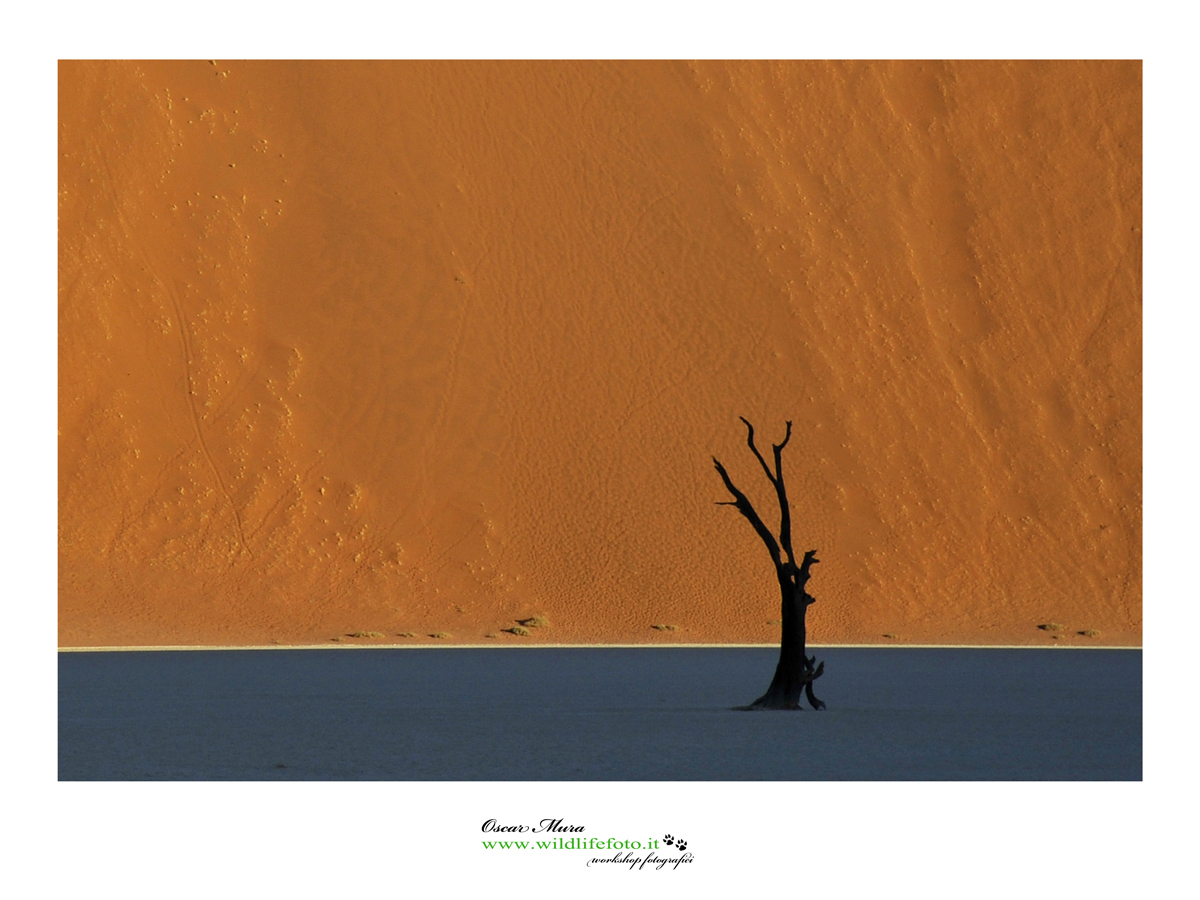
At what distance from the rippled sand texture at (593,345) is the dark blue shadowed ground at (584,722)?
1029 centimetres

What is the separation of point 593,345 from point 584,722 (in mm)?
26731

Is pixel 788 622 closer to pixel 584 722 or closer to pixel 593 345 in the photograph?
pixel 584 722

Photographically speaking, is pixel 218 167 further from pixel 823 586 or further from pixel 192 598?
pixel 823 586

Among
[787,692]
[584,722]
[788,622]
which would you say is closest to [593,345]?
[787,692]

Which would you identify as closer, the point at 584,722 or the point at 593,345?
the point at 584,722

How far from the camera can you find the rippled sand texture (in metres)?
37.5

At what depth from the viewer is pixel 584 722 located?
1598 cm

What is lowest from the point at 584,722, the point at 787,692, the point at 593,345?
the point at 584,722

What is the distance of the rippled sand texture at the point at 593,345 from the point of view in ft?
123

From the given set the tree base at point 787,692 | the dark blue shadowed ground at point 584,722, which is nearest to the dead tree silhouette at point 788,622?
the tree base at point 787,692

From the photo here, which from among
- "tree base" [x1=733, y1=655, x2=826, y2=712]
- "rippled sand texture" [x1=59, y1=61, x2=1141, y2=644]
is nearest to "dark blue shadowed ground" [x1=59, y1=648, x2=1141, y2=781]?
"tree base" [x1=733, y1=655, x2=826, y2=712]

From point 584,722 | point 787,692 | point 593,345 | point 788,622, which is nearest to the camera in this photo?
point 584,722

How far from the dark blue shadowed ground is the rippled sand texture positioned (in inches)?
405
